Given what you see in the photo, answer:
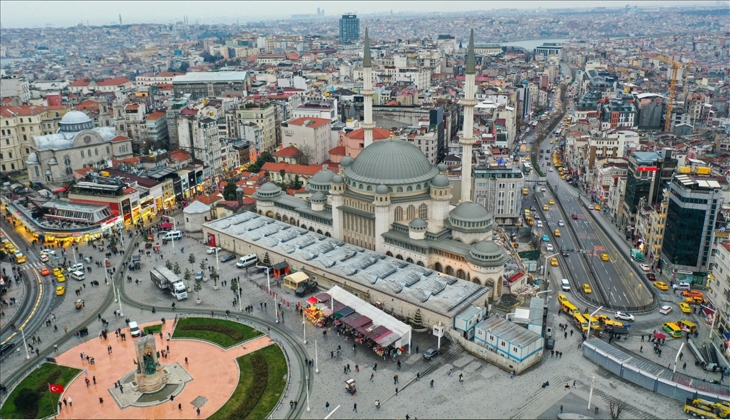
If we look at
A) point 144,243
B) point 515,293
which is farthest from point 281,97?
point 515,293

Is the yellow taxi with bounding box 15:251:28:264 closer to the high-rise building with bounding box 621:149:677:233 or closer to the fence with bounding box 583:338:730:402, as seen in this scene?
the fence with bounding box 583:338:730:402

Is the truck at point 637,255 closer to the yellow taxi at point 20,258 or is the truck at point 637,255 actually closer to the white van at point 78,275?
the white van at point 78,275

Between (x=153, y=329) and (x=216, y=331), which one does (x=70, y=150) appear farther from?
(x=216, y=331)

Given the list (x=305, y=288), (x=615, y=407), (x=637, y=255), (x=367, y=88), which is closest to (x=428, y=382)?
(x=615, y=407)

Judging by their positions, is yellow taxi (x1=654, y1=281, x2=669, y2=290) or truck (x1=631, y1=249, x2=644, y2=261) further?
truck (x1=631, y1=249, x2=644, y2=261)

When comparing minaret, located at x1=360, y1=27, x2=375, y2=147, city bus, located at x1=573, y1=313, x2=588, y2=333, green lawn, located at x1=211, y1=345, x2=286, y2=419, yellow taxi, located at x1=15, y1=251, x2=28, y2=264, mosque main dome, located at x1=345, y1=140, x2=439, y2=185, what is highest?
minaret, located at x1=360, y1=27, x2=375, y2=147

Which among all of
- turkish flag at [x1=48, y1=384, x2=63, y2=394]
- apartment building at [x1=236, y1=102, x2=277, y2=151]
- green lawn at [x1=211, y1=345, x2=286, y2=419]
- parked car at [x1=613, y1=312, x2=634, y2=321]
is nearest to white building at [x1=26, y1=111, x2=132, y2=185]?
apartment building at [x1=236, y1=102, x2=277, y2=151]
